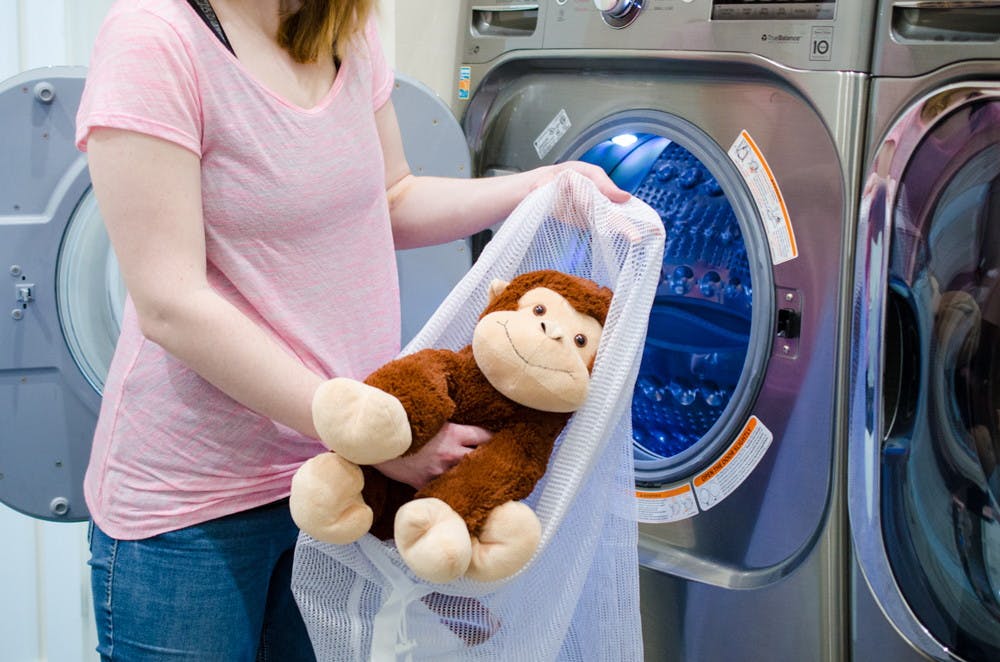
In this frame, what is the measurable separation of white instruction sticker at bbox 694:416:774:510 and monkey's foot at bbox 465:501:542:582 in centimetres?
57

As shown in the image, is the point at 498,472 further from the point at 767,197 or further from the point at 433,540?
the point at 767,197

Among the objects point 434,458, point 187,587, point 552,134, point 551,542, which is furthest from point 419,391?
point 552,134

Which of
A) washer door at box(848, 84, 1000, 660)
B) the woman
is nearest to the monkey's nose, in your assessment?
the woman

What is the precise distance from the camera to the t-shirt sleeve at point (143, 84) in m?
0.83

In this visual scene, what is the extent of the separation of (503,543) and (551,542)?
0.34 ft

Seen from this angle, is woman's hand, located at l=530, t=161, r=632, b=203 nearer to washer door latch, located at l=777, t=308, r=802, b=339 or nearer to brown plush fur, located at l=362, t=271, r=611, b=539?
brown plush fur, located at l=362, t=271, r=611, b=539

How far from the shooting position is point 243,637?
1.02 m

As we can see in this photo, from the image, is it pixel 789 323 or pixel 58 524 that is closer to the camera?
pixel 789 323

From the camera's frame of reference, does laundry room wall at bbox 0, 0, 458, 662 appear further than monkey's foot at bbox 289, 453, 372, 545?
Yes

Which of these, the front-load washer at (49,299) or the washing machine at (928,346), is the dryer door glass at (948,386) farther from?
the front-load washer at (49,299)

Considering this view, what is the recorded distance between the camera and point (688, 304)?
1.54m

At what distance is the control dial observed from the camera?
1.44 m

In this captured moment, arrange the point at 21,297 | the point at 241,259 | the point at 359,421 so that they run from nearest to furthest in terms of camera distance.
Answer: the point at 359,421
the point at 241,259
the point at 21,297

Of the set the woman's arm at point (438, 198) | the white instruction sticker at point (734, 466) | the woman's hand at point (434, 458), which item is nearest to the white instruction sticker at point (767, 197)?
the white instruction sticker at point (734, 466)
